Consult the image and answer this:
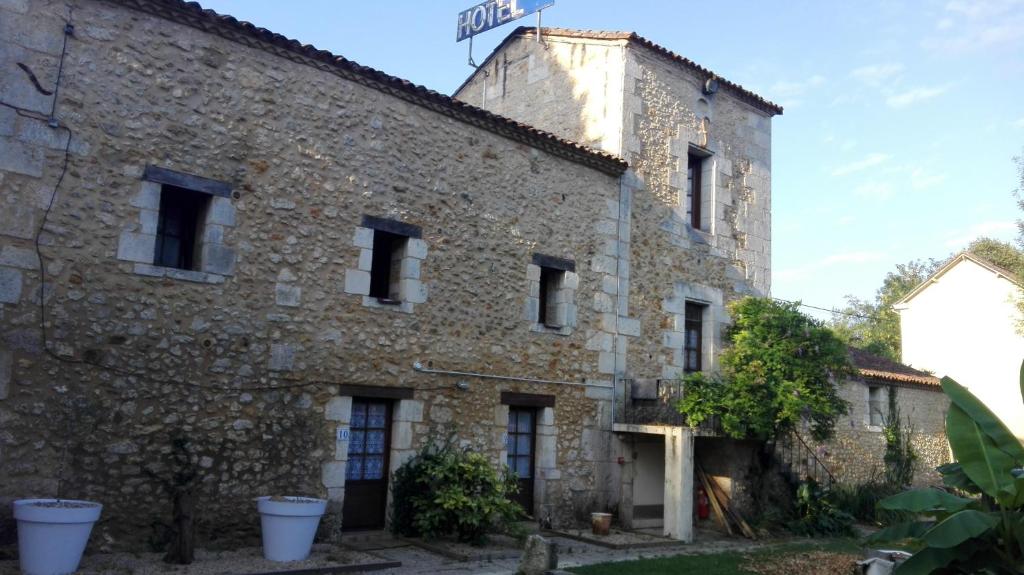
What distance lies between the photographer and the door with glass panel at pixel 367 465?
918 centimetres

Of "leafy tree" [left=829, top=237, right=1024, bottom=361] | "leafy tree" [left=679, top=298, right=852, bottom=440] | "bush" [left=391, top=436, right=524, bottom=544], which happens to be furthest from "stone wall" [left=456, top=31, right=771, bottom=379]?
"leafy tree" [left=829, top=237, right=1024, bottom=361]

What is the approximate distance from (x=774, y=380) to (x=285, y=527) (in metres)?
7.57

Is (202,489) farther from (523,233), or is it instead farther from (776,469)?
(776,469)

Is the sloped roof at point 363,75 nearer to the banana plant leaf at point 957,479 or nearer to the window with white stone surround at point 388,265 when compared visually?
the window with white stone surround at point 388,265

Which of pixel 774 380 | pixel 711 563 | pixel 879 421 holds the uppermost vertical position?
pixel 774 380

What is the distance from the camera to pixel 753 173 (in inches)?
575

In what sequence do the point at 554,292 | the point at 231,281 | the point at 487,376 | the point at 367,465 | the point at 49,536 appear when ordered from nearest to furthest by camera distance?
the point at 49,536
the point at 231,281
the point at 367,465
the point at 487,376
the point at 554,292

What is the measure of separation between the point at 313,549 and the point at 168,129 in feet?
14.7

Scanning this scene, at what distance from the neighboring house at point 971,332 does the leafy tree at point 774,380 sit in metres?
12.5

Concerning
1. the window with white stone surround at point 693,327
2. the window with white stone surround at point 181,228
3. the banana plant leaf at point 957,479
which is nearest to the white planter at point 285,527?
the window with white stone surround at point 181,228

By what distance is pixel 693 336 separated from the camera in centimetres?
1335

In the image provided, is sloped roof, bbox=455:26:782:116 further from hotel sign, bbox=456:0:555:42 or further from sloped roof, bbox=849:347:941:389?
sloped roof, bbox=849:347:941:389

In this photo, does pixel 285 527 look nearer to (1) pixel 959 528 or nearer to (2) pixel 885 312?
(1) pixel 959 528

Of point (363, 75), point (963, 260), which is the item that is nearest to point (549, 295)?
point (363, 75)
